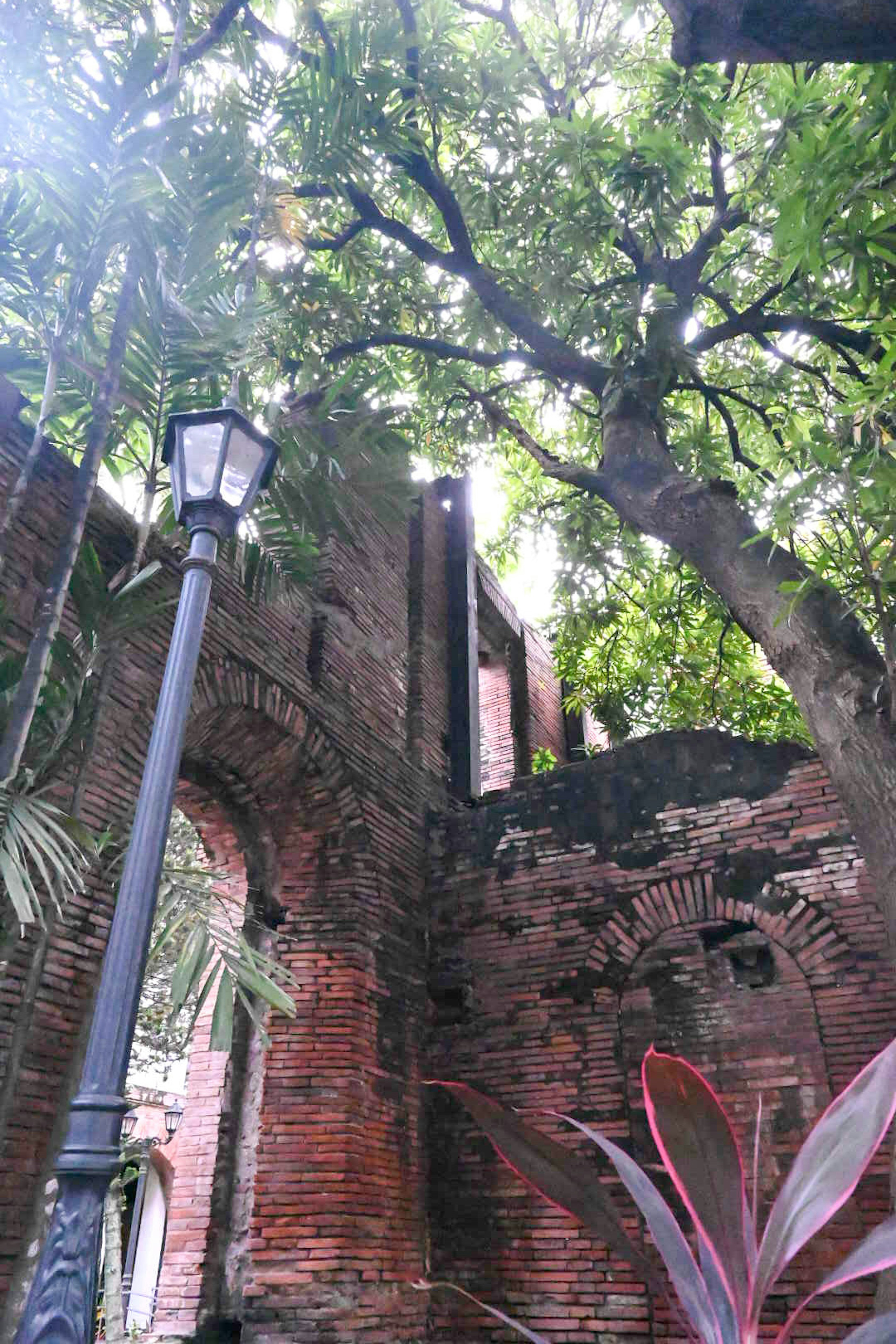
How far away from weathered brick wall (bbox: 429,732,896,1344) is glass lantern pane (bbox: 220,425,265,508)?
4.55 meters

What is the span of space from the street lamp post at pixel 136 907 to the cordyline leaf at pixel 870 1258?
4.62 ft

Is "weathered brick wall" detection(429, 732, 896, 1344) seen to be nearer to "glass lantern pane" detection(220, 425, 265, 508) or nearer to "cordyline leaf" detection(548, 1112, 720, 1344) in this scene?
"cordyline leaf" detection(548, 1112, 720, 1344)

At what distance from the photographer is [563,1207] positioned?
188cm

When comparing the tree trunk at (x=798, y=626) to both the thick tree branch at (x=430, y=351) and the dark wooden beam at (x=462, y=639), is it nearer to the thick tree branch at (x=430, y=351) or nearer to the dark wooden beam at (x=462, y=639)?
the thick tree branch at (x=430, y=351)

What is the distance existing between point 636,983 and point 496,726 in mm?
5194

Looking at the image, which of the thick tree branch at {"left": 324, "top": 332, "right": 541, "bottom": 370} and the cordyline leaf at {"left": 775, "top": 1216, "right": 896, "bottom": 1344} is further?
the thick tree branch at {"left": 324, "top": 332, "right": 541, "bottom": 370}

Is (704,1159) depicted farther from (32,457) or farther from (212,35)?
(212,35)

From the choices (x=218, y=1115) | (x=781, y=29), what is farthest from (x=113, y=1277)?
(x=781, y=29)

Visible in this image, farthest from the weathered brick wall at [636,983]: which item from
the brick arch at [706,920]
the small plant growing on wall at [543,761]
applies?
the small plant growing on wall at [543,761]

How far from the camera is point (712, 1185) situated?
1.87 meters

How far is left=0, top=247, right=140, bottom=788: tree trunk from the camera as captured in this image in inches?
137

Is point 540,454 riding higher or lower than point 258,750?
higher

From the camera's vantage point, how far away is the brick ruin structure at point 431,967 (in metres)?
5.53

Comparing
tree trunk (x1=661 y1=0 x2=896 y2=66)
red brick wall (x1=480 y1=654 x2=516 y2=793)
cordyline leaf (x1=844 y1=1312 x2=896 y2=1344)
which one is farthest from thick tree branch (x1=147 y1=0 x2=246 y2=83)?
red brick wall (x1=480 y1=654 x2=516 y2=793)
